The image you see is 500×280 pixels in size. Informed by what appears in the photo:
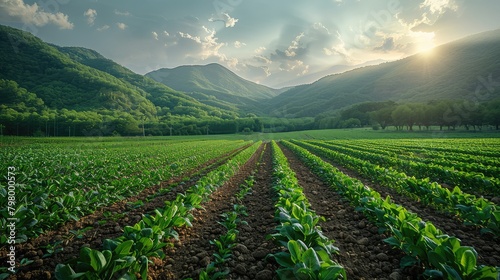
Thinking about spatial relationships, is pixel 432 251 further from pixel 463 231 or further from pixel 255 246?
pixel 463 231

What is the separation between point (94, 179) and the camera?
416 inches

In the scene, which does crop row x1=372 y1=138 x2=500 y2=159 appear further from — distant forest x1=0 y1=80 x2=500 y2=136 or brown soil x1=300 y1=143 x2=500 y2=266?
distant forest x1=0 y1=80 x2=500 y2=136

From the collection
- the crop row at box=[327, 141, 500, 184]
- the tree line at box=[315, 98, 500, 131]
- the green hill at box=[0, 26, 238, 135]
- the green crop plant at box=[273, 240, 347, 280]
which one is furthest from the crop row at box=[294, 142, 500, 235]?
the green hill at box=[0, 26, 238, 135]

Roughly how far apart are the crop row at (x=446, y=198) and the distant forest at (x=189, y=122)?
9191 cm

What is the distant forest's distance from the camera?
79.8 meters

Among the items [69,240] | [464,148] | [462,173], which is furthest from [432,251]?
[464,148]

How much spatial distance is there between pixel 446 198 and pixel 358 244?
12.3 feet

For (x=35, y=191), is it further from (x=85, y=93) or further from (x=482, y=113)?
(x=85, y=93)

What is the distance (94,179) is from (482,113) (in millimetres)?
105743

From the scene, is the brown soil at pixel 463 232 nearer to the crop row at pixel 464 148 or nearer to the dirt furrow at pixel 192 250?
the dirt furrow at pixel 192 250

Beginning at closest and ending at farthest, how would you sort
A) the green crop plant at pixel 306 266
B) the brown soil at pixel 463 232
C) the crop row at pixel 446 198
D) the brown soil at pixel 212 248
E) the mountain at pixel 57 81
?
the green crop plant at pixel 306 266 → the brown soil at pixel 212 248 → the brown soil at pixel 463 232 → the crop row at pixel 446 198 → the mountain at pixel 57 81

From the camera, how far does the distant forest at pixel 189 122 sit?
79812 millimetres

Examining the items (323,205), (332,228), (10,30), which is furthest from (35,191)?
(10,30)

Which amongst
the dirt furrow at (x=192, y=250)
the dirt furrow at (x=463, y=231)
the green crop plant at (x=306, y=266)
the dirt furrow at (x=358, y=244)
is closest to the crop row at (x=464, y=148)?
the dirt furrow at (x=463, y=231)
